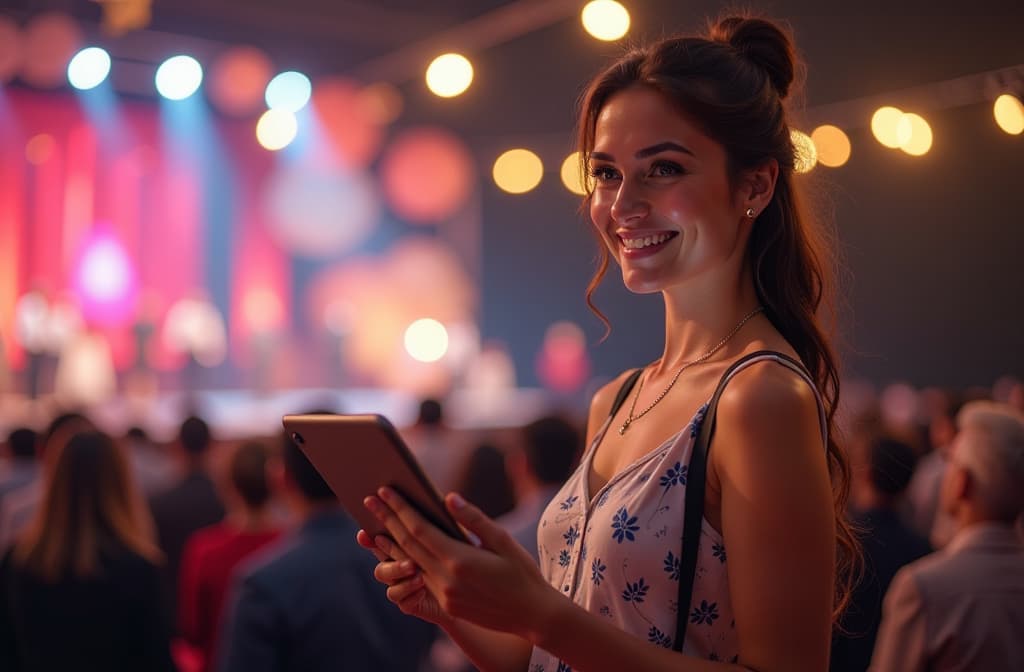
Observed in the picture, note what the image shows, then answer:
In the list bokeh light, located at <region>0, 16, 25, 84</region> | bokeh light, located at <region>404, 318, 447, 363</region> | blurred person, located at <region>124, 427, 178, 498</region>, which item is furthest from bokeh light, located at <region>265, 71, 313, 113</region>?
blurred person, located at <region>124, 427, 178, 498</region>

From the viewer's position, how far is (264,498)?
3.12 m

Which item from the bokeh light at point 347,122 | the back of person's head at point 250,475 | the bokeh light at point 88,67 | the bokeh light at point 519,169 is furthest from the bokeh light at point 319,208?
the back of person's head at point 250,475

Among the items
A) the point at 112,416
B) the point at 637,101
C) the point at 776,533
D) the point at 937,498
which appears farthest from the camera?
the point at 112,416

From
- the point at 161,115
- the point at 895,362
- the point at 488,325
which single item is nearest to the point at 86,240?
the point at 161,115

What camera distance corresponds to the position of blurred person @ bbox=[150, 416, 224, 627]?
12.6 ft

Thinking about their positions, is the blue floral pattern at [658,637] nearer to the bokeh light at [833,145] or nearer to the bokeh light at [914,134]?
the bokeh light at [914,134]

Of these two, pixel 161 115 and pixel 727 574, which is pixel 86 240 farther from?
pixel 727 574

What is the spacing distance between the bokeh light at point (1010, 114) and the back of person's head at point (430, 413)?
2995 mm

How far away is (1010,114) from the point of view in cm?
313

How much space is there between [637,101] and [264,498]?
2148mm

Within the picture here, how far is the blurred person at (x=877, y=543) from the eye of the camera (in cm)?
232

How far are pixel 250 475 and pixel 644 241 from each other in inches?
82.4

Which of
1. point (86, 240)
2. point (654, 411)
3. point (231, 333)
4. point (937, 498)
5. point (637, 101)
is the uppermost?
point (86, 240)

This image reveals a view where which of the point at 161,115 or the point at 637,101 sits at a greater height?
the point at 161,115
